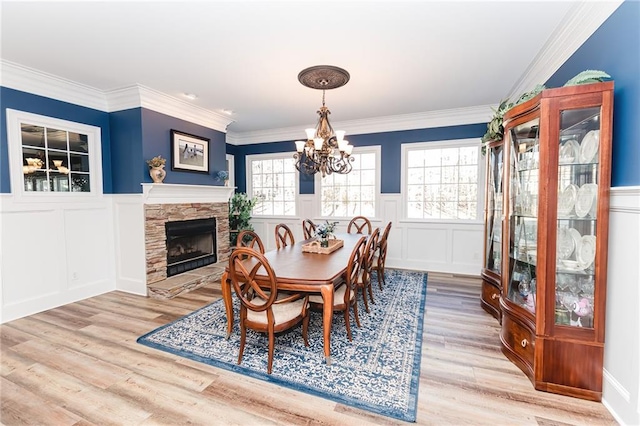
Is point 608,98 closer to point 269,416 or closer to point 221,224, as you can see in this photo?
point 269,416

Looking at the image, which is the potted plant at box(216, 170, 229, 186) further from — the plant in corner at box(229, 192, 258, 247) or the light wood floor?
the light wood floor

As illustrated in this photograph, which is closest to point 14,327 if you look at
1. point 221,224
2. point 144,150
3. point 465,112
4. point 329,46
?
point 144,150

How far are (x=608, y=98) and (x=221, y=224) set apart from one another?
16.4 feet

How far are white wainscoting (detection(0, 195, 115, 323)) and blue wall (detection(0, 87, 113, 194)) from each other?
27 cm

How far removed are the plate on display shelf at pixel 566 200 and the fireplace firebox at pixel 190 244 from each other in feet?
14.6

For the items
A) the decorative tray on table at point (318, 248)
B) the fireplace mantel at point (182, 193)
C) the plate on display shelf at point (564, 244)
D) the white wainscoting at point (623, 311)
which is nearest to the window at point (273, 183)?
the fireplace mantel at point (182, 193)

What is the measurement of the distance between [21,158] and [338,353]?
13.1 feet

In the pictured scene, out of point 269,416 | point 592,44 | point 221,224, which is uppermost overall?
point 592,44

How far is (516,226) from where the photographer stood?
2420 millimetres

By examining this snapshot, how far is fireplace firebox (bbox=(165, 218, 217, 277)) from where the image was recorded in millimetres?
4254

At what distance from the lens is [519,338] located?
2.24 meters

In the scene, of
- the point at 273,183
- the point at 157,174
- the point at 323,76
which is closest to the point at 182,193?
the point at 157,174

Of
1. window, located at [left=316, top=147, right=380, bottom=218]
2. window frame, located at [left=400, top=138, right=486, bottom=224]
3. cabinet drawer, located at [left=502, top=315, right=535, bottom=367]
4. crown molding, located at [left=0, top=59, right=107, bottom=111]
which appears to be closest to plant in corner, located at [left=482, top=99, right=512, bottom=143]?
window frame, located at [left=400, top=138, right=486, bottom=224]

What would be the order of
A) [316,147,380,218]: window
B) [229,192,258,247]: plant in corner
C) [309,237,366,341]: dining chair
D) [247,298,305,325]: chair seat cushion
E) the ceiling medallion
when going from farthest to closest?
[229,192,258,247]: plant in corner < [316,147,380,218]: window < the ceiling medallion < [309,237,366,341]: dining chair < [247,298,305,325]: chair seat cushion
